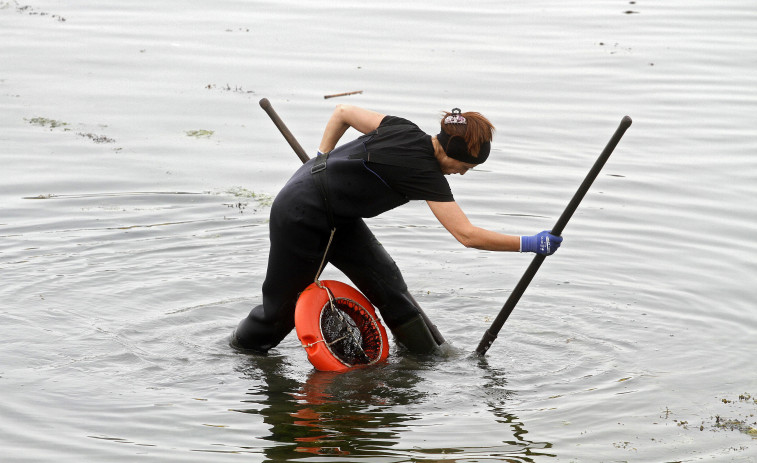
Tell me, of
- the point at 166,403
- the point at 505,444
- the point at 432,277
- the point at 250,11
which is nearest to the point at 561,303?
the point at 432,277

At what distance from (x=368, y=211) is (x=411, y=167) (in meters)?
0.47

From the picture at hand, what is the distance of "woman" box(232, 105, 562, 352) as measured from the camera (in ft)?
20.2

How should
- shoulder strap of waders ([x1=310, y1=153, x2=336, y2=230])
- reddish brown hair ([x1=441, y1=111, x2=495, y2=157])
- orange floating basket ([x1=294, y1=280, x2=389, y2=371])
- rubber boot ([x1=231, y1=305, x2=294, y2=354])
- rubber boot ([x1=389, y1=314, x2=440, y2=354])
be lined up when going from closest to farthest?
1. reddish brown hair ([x1=441, y1=111, x2=495, y2=157])
2. shoulder strap of waders ([x1=310, y1=153, x2=336, y2=230])
3. orange floating basket ([x1=294, y1=280, x2=389, y2=371])
4. rubber boot ([x1=231, y1=305, x2=294, y2=354])
5. rubber boot ([x1=389, y1=314, x2=440, y2=354])

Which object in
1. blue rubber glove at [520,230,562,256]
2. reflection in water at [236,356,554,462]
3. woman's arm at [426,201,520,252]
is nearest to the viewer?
reflection in water at [236,356,554,462]

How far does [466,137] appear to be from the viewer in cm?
605

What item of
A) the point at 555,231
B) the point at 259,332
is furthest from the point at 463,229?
the point at 259,332

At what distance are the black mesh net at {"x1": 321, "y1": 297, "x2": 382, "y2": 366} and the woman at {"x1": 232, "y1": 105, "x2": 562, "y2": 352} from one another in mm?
142

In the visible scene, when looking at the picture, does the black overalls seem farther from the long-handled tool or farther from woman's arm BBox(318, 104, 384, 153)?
the long-handled tool

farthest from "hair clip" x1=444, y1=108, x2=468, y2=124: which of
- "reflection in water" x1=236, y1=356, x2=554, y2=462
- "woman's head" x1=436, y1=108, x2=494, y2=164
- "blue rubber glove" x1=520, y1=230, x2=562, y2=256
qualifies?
"reflection in water" x1=236, y1=356, x2=554, y2=462

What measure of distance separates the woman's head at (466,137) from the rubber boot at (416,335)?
153 cm

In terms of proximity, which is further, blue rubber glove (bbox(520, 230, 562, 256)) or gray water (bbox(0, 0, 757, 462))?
blue rubber glove (bbox(520, 230, 562, 256))

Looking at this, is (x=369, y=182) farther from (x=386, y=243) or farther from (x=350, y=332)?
(x=386, y=243)

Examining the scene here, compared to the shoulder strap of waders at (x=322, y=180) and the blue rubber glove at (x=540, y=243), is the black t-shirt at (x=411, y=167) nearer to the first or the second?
the shoulder strap of waders at (x=322, y=180)

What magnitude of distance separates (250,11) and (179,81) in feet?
17.7
